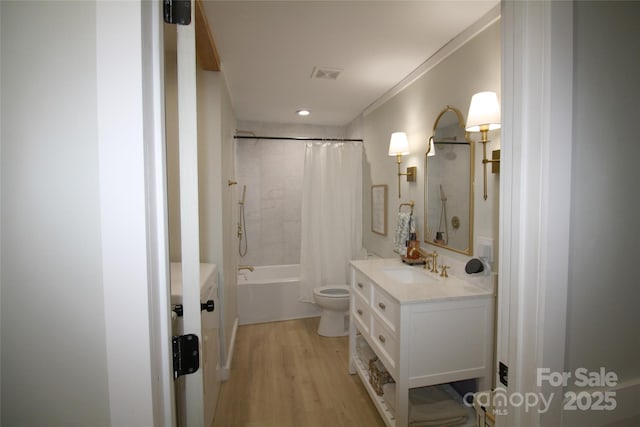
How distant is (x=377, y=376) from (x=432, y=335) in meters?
0.65

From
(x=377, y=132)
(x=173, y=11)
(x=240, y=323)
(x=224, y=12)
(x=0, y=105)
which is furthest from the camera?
(x=240, y=323)

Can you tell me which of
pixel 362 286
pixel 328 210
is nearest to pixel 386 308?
pixel 362 286

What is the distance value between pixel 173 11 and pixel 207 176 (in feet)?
5.32

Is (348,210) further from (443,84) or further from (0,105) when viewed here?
(0,105)

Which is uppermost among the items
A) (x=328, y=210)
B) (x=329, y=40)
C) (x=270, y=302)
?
(x=329, y=40)

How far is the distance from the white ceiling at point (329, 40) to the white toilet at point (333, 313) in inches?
79.0

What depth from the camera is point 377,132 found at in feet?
10.6

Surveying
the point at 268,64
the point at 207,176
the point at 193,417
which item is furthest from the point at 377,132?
the point at 193,417

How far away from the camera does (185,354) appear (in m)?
0.74

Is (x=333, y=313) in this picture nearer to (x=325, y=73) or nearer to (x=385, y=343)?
(x=385, y=343)

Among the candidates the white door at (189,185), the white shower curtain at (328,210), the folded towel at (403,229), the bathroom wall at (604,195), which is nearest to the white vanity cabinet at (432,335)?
the folded towel at (403,229)

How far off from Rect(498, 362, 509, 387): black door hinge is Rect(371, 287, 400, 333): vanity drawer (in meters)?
0.72

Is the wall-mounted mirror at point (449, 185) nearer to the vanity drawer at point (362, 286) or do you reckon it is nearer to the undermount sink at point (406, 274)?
the undermount sink at point (406, 274)

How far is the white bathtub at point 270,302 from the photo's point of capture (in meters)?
3.49
